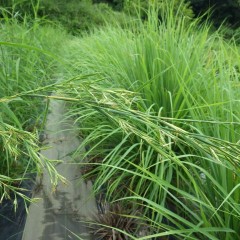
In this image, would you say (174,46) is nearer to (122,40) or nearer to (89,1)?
(122,40)

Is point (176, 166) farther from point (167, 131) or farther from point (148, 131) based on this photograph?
point (167, 131)

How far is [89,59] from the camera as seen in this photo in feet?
9.37

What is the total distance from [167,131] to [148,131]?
0.80 meters

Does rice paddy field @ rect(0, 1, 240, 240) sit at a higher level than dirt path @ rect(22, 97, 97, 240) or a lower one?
higher

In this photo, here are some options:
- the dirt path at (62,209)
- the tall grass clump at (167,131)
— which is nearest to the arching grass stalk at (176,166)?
the tall grass clump at (167,131)

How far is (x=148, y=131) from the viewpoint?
5.08 feet

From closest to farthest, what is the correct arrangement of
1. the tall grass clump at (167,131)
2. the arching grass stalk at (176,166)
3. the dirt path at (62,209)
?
the arching grass stalk at (176,166), the tall grass clump at (167,131), the dirt path at (62,209)

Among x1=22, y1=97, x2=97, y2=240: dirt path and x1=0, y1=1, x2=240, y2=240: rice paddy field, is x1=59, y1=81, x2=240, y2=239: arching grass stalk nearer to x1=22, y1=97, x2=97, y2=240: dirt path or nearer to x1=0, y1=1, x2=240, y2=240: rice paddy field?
x1=0, y1=1, x2=240, y2=240: rice paddy field

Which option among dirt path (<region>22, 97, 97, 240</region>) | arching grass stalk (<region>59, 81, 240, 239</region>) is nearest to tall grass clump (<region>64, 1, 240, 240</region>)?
arching grass stalk (<region>59, 81, 240, 239</region>)

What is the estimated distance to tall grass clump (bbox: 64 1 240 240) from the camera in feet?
3.38

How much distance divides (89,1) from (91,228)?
16.1m

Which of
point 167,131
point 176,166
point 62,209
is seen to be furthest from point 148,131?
point 167,131

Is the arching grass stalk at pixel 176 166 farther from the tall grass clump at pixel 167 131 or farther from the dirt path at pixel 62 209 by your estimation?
the dirt path at pixel 62 209

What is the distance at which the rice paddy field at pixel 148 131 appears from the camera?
91cm
